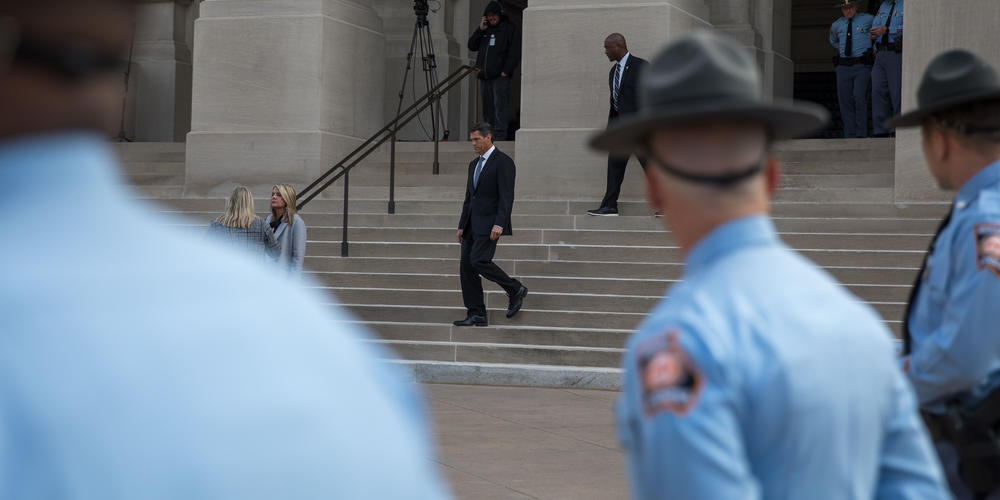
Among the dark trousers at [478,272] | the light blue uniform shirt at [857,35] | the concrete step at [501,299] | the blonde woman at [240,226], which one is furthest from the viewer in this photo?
the light blue uniform shirt at [857,35]

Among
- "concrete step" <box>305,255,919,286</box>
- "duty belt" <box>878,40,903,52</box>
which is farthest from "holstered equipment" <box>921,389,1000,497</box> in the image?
"duty belt" <box>878,40,903,52</box>

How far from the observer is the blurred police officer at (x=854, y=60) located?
16203 mm

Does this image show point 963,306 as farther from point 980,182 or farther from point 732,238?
point 732,238

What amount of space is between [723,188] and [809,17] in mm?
25995

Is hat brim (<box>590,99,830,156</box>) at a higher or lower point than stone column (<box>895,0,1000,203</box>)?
lower

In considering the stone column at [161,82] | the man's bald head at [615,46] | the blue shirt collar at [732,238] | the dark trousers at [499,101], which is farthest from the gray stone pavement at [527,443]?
the stone column at [161,82]

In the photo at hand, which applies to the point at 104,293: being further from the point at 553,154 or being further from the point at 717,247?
the point at 553,154

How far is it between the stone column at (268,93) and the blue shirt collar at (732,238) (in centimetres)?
1547

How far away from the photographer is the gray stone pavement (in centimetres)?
671

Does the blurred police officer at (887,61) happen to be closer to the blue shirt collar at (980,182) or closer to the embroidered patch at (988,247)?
the blue shirt collar at (980,182)

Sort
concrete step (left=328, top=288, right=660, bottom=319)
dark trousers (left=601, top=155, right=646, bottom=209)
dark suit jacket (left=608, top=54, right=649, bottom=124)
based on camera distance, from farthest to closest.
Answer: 1. dark trousers (left=601, top=155, right=646, bottom=209)
2. dark suit jacket (left=608, top=54, right=649, bottom=124)
3. concrete step (left=328, top=288, right=660, bottom=319)

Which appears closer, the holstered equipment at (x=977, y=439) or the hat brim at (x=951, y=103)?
the holstered equipment at (x=977, y=439)

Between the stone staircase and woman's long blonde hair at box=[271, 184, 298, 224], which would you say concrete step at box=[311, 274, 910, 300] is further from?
woman's long blonde hair at box=[271, 184, 298, 224]

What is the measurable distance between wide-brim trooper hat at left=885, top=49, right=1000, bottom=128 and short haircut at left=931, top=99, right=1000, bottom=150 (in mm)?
31
